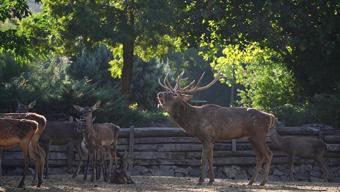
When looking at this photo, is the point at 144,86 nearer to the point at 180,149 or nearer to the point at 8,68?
the point at 8,68

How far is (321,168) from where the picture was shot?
22031mm

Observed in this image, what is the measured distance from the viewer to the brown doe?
71.4 ft

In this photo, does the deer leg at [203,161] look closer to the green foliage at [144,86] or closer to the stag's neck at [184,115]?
the stag's neck at [184,115]

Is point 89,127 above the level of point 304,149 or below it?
above

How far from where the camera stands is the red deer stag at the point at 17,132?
47.7ft

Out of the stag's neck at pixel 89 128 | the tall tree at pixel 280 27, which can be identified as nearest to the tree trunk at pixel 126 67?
the tall tree at pixel 280 27

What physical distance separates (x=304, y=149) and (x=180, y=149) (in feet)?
11.1

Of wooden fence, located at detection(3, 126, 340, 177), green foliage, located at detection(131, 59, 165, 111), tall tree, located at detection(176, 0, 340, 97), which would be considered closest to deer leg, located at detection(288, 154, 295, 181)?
wooden fence, located at detection(3, 126, 340, 177)

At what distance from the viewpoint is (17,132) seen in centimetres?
1460

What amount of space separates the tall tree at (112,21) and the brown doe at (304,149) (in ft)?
19.6

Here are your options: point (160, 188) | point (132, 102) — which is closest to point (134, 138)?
point (160, 188)

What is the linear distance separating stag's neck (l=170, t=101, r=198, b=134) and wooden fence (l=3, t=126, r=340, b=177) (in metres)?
4.20

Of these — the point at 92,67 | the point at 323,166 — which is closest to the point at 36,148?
the point at 323,166

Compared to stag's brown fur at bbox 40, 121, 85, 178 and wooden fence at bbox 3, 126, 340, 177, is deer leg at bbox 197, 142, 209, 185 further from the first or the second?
wooden fence at bbox 3, 126, 340, 177
